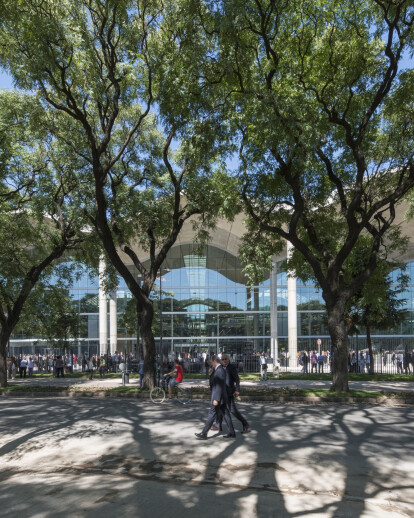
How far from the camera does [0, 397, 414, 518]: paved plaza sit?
5117mm

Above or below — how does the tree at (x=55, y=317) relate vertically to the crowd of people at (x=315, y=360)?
above

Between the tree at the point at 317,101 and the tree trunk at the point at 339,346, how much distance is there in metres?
0.03

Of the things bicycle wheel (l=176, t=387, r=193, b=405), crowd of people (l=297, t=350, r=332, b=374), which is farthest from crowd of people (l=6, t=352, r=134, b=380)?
bicycle wheel (l=176, t=387, r=193, b=405)

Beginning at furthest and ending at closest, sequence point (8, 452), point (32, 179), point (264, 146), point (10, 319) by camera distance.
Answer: point (10, 319)
point (32, 179)
point (264, 146)
point (8, 452)

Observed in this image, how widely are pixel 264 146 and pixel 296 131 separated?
2.00 m

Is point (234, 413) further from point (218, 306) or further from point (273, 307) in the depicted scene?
point (218, 306)

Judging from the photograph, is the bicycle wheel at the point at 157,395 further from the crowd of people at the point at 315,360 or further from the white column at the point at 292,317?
the white column at the point at 292,317

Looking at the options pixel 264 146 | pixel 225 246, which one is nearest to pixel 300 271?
pixel 264 146

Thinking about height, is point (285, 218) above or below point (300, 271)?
above

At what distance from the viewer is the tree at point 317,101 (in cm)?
1196

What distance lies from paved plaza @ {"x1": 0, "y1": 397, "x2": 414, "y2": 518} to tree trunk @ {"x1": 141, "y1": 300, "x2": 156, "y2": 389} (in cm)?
611

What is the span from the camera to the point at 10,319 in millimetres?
21375

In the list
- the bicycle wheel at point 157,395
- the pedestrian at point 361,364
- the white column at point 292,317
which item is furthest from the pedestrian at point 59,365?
the white column at point 292,317

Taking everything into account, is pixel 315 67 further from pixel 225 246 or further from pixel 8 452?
pixel 225 246
